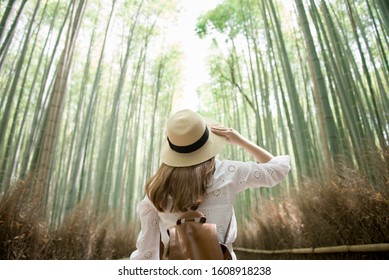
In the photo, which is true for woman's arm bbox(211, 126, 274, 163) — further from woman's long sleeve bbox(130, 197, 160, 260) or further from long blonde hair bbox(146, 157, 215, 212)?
woman's long sleeve bbox(130, 197, 160, 260)

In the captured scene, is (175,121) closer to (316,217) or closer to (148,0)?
(316,217)

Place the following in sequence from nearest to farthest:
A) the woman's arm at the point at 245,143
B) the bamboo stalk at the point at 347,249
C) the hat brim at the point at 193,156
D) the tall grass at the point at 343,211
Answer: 1. the hat brim at the point at 193,156
2. the woman's arm at the point at 245,143
3. the bamboo stalk at the point at 347,249
4. the tall grass at the point at 343,211

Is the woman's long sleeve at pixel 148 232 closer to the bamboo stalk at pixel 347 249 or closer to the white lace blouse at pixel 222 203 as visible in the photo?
the white lace blouse at pixel 222 203

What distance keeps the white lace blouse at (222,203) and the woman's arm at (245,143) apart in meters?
0.05

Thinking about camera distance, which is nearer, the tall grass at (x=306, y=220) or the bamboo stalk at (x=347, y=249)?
the bamboo stalk at (x=347, y=249)

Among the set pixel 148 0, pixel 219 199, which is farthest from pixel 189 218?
pixel 148 0

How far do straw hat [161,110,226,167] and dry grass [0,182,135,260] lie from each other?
1.32 m

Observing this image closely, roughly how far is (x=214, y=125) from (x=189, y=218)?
0.38 metres

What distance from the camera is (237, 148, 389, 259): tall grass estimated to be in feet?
5.27

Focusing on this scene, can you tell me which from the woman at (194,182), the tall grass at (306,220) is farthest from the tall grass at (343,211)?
the woman at (194,182)

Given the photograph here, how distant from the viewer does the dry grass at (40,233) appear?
1.90 meters

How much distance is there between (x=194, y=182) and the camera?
38.1 inches
